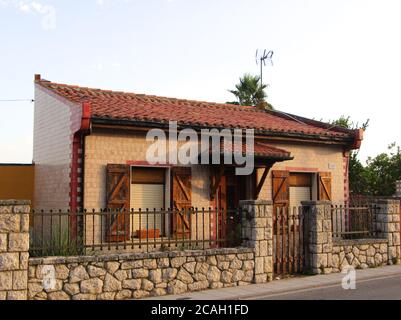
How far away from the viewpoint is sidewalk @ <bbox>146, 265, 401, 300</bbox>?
8.91 m

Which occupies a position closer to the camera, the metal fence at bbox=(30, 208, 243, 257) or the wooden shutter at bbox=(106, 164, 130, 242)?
the metal fence at bbox=(30, 208, 243, 257)

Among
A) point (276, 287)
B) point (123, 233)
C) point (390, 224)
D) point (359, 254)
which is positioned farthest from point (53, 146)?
point (390, 224)

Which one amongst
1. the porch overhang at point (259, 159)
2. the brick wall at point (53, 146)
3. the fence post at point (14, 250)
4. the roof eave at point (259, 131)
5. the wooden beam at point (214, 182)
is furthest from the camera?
the wooden beam at point (214, 182)

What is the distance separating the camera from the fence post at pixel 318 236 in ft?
36.8

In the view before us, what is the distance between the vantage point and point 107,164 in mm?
12352

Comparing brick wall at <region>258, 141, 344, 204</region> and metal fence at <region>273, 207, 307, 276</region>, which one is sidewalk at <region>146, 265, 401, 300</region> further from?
brick wall at <region>258, 141, 344, 204</region>

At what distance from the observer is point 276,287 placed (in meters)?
9.77

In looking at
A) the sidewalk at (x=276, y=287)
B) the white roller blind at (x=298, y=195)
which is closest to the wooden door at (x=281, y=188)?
the white roller blind at (x=298, y=195)

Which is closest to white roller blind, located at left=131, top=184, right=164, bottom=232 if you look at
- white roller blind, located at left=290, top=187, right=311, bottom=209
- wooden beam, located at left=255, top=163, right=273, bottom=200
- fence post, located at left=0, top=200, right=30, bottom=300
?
wooden beam, located at left=255, top=163, right=273, bottom=200

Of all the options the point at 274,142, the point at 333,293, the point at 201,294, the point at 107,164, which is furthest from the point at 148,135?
the point at 333,293

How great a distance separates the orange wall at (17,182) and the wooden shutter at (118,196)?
4.03 m

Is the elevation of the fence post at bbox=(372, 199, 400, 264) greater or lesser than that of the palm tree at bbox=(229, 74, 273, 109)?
lesser

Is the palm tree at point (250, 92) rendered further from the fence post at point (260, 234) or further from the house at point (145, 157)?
the fence post at point (260, 234)

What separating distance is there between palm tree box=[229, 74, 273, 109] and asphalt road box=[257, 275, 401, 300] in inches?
778
